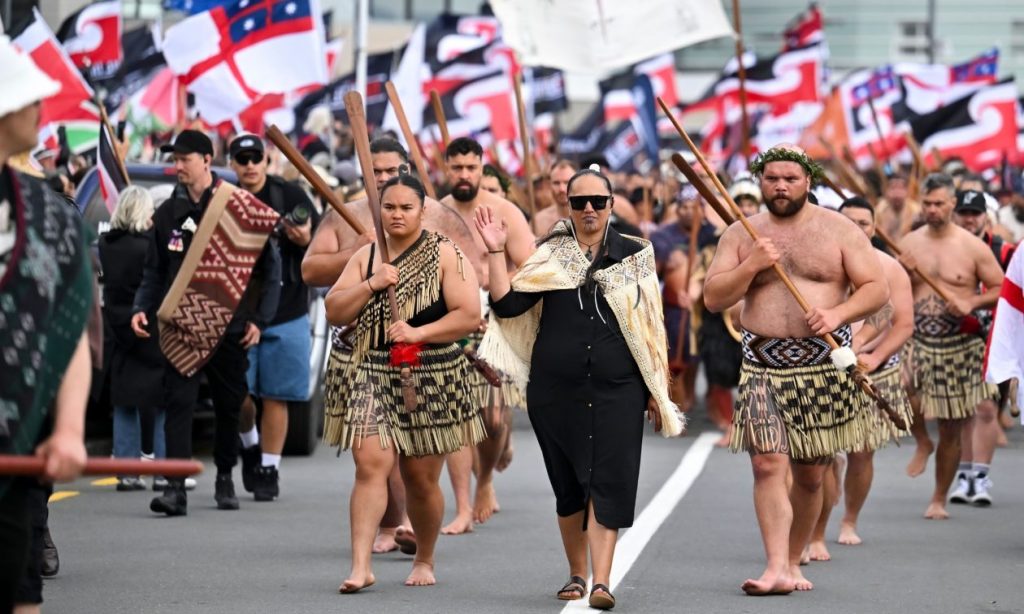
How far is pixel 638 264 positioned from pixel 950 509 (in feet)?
15.0

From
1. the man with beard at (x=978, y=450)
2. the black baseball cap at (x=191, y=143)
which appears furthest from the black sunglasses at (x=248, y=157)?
the man with beard at (x=978, y=450)

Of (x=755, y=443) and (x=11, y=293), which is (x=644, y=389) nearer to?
(x=755, y=443)

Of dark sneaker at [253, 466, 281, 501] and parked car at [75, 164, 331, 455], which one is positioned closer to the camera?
dark sneaker at [253, 466, 281, 501]

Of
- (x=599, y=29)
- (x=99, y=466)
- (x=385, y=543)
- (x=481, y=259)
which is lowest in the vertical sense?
(x=385, y=543)

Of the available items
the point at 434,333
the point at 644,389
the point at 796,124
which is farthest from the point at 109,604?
the point at 796,124

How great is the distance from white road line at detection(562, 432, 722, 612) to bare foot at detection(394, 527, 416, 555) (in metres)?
0.98

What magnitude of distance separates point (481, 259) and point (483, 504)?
60.3 inches

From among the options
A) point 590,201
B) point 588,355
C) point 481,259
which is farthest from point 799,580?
point 481,259

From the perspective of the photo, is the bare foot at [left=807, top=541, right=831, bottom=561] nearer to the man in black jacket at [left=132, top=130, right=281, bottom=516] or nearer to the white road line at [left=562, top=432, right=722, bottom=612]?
the white road line at [left=562, top=432, right=722, bottom=612]

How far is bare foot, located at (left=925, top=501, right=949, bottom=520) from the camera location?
1221cm

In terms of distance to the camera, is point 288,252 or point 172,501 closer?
point 172,501

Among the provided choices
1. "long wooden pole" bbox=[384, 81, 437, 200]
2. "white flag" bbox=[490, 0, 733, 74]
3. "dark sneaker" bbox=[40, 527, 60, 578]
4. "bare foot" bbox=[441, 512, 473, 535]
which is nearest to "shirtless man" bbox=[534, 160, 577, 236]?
"long wooden pole" bbox=[384, 81, 437, 200]

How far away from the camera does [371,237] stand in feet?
32.5

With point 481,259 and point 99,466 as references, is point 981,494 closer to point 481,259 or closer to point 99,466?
point 481,259
